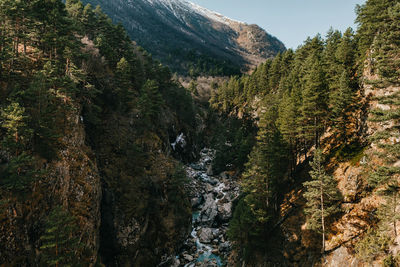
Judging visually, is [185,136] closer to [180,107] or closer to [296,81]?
[180,107]

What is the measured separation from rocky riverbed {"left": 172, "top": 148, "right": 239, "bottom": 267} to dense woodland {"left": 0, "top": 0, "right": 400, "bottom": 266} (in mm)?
4775

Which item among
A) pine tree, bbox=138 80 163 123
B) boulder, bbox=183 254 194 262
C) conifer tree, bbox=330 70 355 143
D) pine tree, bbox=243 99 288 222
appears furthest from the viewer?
pine tree, bbox=138 80 163 123

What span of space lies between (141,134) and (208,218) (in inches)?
902

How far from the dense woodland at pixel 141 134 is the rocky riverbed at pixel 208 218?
4775mm

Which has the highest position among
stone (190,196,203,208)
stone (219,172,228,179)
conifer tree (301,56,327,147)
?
conifer tree (301,56,327,147)

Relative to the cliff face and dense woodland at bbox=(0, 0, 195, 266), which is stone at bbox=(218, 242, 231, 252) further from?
dense woodland at bbox=(0, 0, 195, 266)

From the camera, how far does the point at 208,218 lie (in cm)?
4444

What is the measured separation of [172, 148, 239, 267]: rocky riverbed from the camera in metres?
35.2

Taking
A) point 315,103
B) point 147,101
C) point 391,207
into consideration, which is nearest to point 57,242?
point 147,101

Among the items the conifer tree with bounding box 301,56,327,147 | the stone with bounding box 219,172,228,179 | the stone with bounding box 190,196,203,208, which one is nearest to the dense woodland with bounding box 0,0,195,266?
the stone with bounding box 190,196,203,208

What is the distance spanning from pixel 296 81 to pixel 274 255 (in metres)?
38.2

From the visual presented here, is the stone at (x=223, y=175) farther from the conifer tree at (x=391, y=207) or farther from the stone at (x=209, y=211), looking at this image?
the conifer tree at (x=391, y=207)

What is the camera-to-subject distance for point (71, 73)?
3225cm

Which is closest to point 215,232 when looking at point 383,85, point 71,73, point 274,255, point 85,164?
point 274,255
